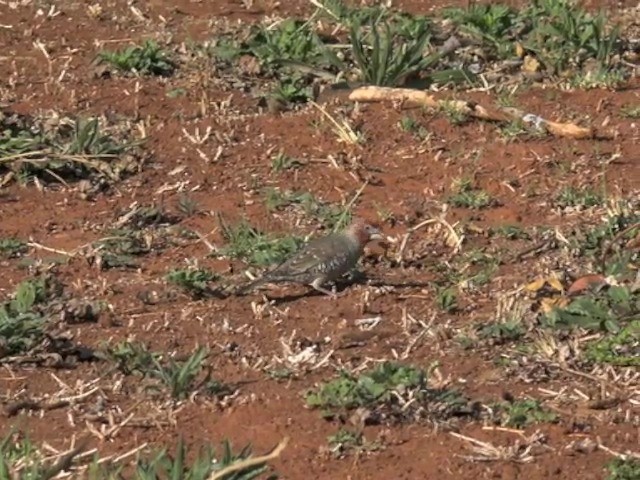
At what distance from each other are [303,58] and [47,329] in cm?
410

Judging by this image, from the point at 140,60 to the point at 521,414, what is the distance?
202 inches

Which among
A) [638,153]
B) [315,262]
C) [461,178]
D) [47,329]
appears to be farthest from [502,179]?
[47,329]

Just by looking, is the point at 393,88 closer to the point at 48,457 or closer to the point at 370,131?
the point at 370,131

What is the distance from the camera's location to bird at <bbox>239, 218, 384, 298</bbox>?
8.57 metres

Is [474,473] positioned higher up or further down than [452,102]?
higher up

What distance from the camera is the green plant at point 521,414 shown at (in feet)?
23.2

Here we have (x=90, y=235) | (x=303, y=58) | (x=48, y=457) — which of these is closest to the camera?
(x=48, y=457)

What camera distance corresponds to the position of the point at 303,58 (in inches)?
457

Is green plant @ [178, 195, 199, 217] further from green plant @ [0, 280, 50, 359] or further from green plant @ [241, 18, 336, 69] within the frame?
green plant @ [241, 18, 336, 69]

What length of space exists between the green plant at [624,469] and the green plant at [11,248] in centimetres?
369

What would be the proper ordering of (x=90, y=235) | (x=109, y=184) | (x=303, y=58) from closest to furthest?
(x=90, y=235) < (x=109, y=184) < (x=303, y=58)

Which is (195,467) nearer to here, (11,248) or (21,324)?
(21,324)

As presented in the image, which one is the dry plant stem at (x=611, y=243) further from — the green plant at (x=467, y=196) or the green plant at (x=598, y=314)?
the green plant at (x=467, y=196)

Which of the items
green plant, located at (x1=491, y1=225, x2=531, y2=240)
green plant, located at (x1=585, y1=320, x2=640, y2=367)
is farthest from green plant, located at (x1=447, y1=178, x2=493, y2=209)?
green plant, located at (x1=585, y1=320, x2=640, y2=367)
